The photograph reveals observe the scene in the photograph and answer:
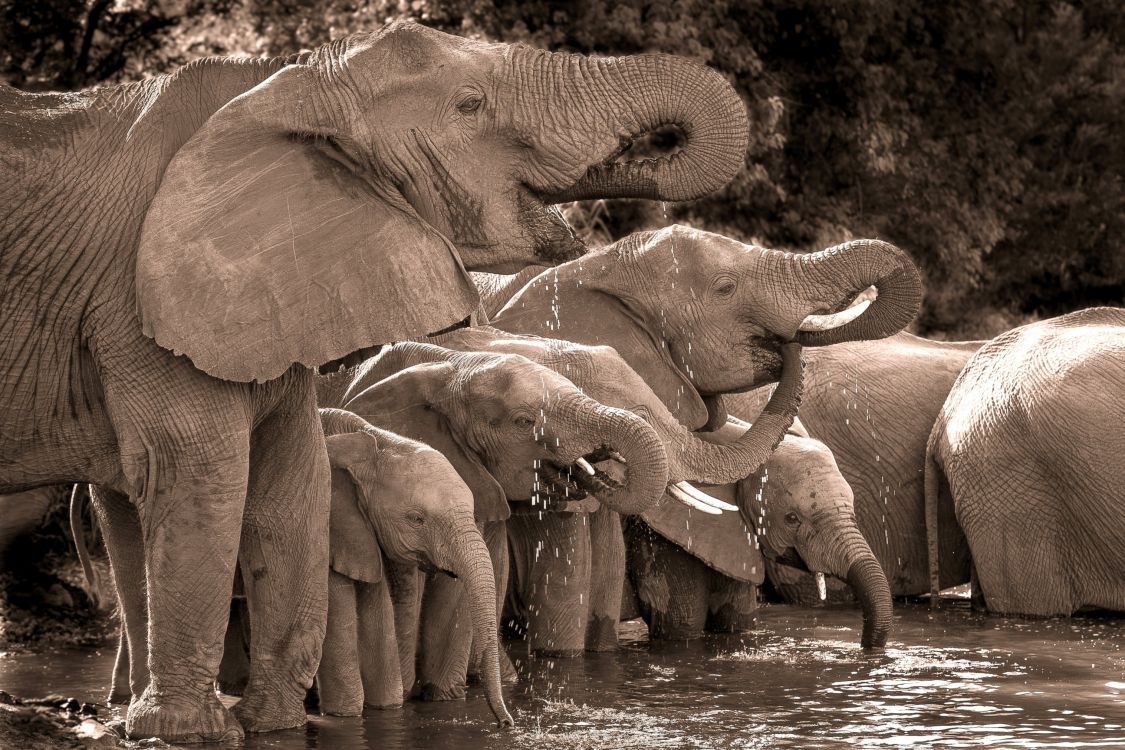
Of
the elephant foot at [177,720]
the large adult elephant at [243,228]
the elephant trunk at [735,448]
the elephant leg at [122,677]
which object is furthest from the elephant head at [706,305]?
the elephant foot at [177,720]

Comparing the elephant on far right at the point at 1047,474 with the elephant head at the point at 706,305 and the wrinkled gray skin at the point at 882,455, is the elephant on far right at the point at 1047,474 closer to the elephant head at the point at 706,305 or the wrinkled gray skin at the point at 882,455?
the wrinkled gray skin at the point at 882,455

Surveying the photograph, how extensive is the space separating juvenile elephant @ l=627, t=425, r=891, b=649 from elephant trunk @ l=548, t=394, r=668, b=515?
2050 mm

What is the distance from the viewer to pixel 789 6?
67.9 ft

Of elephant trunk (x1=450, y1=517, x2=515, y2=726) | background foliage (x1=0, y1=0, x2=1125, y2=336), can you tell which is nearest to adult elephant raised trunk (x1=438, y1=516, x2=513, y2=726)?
elephant trunk (x1=450, y1=517, x2=515, y2=726)

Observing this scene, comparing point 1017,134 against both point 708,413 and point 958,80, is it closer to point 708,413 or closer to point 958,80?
point 958,80

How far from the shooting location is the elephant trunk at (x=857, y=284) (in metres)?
10.1

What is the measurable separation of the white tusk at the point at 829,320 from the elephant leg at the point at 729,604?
1.32m

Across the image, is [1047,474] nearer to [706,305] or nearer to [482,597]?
[706,305]

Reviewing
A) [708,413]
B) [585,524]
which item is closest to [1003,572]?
[708,413]

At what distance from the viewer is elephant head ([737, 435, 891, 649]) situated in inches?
393

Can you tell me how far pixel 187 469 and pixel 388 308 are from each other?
840mm

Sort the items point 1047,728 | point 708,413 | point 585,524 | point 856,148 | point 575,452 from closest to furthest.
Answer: point 1047,728
point 575,452
point 585,524
point 708,413
point 856,148

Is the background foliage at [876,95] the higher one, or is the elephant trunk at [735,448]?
the background foliage at [876,95]

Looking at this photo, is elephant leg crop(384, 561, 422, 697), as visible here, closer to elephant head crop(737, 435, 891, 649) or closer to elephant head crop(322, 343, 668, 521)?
elephant head crop(322, 343, 668, 521)
